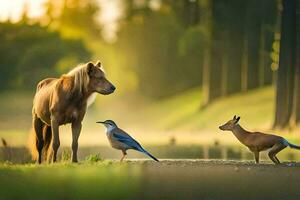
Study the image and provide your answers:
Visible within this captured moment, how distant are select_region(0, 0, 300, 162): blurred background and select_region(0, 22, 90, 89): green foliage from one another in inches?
3.9

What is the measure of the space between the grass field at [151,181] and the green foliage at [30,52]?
53.1 m

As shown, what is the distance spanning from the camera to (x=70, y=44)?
7412cm

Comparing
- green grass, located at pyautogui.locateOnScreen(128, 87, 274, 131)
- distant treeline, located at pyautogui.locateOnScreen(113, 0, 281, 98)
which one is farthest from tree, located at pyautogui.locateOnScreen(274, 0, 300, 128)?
distant treeline, located at pyautogui.locateOnScreen(113, 0, 281, 98)

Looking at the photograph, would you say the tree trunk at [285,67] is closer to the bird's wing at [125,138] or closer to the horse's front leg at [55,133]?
the bird's wing at [125,138]

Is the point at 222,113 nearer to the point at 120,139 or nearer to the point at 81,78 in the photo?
the point at 81,78

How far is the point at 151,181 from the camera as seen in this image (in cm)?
1546

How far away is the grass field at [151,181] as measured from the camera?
13805mm

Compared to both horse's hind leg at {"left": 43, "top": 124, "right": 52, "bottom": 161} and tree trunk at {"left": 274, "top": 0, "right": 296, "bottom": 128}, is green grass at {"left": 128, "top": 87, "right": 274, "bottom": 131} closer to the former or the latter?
tree trunk at {"left": 274, "top": 0, "right": 296, "bottom": 128}

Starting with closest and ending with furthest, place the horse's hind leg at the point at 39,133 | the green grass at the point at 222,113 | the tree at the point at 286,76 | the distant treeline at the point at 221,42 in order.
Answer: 1. the horse's hind leg at the point at 39,133
2. the tree at the point at 286,76
3. the green grass at the point at 222,113
4. the distant treeline at the point at 221,42

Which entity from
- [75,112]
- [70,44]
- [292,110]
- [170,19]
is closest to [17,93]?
[70,44]

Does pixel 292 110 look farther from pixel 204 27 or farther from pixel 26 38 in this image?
pixel 26 38

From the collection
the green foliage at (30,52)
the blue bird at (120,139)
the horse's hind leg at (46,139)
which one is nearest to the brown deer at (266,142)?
the blue bird at (120,139)

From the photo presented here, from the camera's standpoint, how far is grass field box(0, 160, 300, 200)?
1380cm

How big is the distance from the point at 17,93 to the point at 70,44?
23.8 ft
